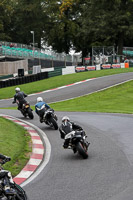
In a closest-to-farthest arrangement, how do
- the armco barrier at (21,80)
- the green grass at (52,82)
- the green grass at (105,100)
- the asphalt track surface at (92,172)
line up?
the asphalt track surface at (92,172)
the green grass at (105,100)
the green grass at (52,82)
the armco barrier at (21,80)

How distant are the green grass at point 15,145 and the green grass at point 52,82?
21503 millimetres

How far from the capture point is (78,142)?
11078 mm

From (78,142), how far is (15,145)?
2.46 m

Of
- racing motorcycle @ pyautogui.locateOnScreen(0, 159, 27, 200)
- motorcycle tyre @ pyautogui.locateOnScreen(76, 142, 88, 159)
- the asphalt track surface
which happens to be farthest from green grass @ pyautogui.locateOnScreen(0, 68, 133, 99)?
racing motorcycle @ pyautogui.locateOnScreen(0, 159, 27, 200)

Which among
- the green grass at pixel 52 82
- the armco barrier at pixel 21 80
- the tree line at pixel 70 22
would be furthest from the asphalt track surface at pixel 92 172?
the tree line at pixel 70 22

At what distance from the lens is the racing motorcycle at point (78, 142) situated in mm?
10905

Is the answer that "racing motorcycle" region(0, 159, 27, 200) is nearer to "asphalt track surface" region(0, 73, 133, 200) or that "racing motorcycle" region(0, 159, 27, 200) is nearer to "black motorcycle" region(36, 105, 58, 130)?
"asphalt track surface" region(0, 73, 133, 200)

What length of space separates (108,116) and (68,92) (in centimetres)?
1652

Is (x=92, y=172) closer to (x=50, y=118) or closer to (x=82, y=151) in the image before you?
(x=82, y=151)

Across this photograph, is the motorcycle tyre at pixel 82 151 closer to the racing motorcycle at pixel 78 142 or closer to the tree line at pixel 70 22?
the racing motorcycle at pixel 78 142

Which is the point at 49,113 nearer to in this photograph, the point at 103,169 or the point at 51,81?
the point at 103,169

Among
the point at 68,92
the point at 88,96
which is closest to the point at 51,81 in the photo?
the point at 68,92

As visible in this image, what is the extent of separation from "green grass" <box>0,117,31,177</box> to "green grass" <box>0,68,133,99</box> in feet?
70.5

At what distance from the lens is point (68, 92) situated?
36.5 m
